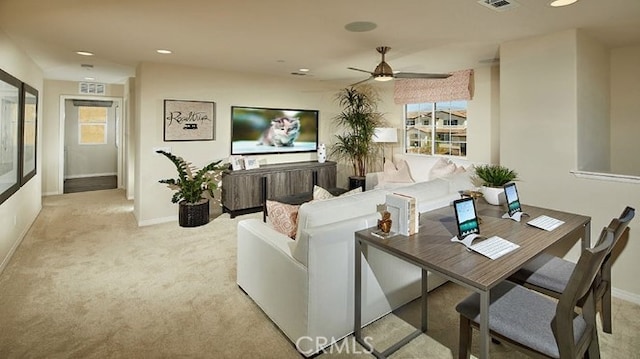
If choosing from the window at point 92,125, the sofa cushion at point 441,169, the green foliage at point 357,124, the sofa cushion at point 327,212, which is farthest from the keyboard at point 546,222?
the window at point 92,125

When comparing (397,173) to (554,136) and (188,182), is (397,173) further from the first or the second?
(188,182)

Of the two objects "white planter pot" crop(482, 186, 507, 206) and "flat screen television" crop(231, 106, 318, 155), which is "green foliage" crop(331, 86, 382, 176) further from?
"white planter pot" crop(482, 186, 507, 206)

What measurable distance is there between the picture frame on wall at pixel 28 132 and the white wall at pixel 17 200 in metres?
0.13

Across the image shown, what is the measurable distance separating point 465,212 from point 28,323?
3.08 metres

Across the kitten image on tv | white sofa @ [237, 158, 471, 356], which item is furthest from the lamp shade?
white sofa @ [237, 158, 471, 356]

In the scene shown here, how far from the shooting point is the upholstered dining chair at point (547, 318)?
139 cm

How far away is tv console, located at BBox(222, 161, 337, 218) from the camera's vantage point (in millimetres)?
5219

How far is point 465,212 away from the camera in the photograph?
1977 millimetres

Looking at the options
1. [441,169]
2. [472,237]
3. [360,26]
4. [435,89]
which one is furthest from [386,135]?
[472,237]

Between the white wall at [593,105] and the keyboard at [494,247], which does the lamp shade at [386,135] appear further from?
the keyboard at [494,247]

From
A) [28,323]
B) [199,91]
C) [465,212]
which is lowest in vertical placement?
[28,323]

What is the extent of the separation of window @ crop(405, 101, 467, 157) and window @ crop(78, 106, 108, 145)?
318 inches

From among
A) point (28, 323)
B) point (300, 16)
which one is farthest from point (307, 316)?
point (300, 16)

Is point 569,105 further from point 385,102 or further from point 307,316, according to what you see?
point 385,102
